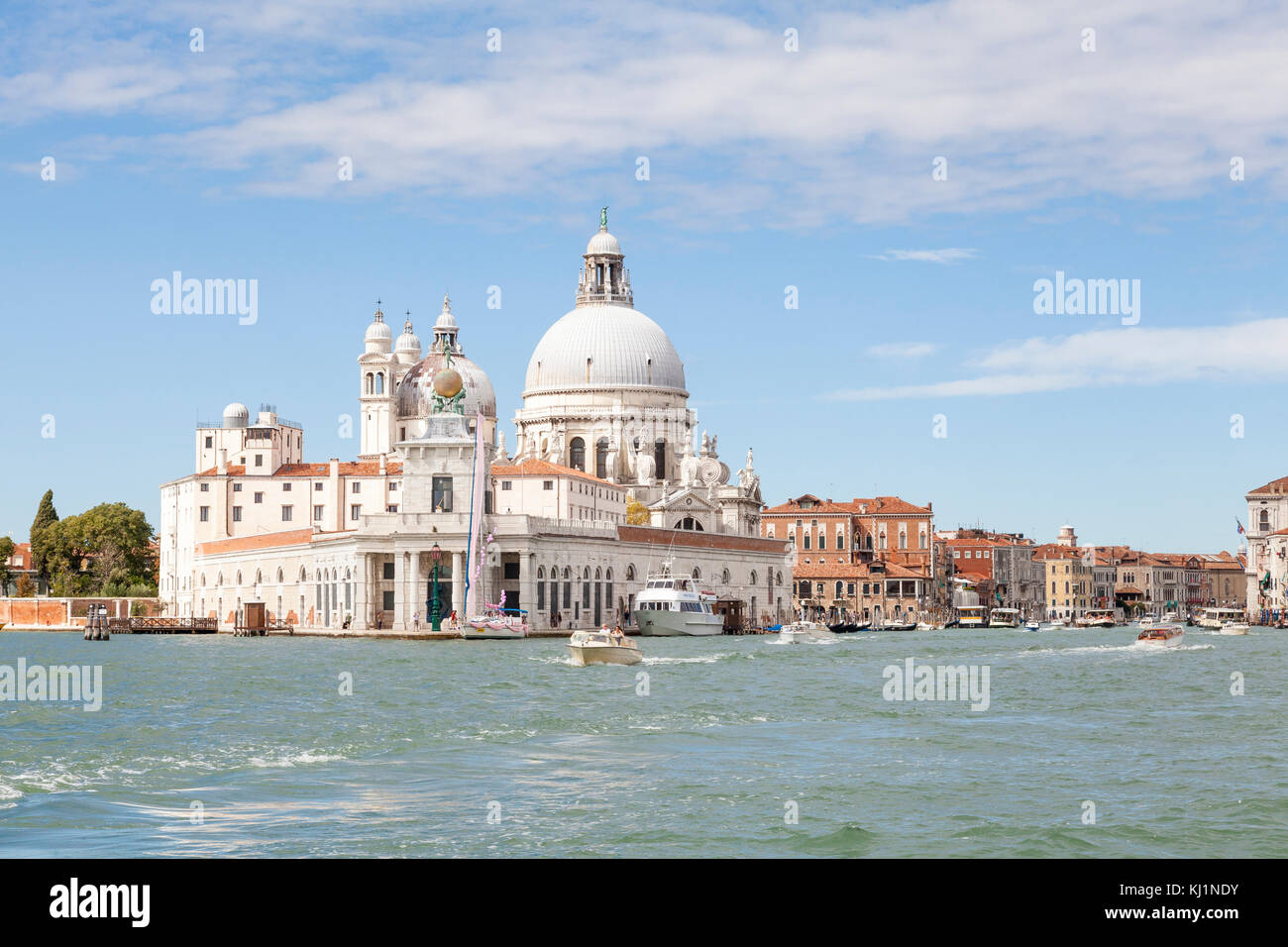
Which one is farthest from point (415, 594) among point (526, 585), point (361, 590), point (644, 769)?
point (644, 769)

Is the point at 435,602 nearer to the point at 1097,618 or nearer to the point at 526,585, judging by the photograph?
the point at 526,585

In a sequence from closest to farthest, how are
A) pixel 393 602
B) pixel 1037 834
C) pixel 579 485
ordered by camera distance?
pixel 1037 834 < pixel 393 602 < pixel 579 485

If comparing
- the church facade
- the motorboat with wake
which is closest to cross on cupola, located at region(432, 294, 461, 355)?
the church facade

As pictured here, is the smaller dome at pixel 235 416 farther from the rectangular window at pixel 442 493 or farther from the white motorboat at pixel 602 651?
the white motorboat at pixel 602 651

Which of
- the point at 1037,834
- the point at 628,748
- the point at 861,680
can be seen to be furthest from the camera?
the point at 861,680

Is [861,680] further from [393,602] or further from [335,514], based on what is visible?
[335,514]
